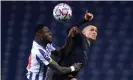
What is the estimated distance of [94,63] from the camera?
38.8 ft

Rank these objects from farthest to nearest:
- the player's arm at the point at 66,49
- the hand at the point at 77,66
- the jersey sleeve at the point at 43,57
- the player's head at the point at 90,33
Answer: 1. the player's head at the point at 90,33
2. the player's arm at the point at 66,49
3. the hand at the point at 77,66
4. the jersey sleeve at the point at 43,57

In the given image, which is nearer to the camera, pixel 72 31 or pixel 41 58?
pixel 41 58

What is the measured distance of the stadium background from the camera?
11812mm

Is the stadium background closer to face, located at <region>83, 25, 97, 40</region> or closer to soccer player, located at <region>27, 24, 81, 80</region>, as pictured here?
face, located at <region>83, 25, 97, 40</region>

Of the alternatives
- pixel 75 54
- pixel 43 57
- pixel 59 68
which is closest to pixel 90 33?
pixel 75 54

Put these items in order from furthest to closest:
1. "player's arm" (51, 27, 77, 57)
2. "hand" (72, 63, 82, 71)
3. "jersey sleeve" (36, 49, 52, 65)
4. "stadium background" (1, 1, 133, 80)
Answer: "stadium background" (1, 1, 133, 80) → "player's arm" (51, 27, 77, 57) → "hand" (72, 63, 82, 71) → "jersey sleeve" (36, 49, 52, 65)

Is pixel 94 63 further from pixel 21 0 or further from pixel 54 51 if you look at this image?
pixel 54 51

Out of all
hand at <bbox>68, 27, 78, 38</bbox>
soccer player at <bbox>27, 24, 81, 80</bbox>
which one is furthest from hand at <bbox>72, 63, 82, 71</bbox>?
hand at <bbox>68, 27, 78, 38</bbox>

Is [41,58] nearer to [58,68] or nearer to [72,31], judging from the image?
[58,68]

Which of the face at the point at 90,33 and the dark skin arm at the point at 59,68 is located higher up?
the face at the point at 90,33

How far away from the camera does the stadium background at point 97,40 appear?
38.8 ft

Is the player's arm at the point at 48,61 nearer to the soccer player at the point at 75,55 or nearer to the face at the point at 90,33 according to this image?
the soccer player at the point at 75,55

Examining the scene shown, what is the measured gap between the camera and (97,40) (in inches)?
470

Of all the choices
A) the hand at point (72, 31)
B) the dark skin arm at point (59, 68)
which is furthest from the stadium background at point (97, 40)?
the dark skin arm at point (59, 68)
